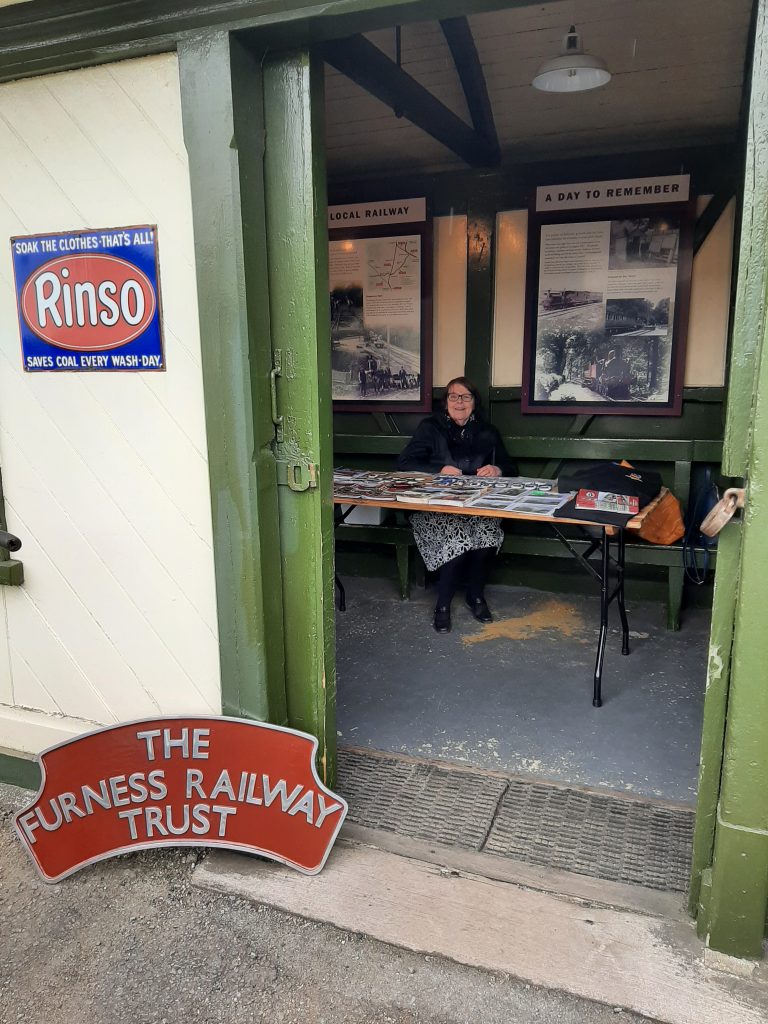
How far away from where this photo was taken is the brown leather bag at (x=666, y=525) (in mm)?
4691

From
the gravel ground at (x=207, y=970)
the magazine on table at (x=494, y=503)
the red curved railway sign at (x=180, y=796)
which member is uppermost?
the magazine on table at (x=494, y=503)

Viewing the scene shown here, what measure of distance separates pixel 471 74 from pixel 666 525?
2871 millimetres

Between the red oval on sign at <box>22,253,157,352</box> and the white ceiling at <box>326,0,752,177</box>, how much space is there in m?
2.11

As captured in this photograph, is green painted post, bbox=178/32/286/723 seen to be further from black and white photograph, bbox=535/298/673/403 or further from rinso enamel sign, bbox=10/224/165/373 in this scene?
black and white photograph, bbox=535/298/673/403

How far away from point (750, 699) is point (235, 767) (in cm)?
165

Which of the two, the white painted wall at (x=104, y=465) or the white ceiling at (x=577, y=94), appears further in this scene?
the white ceiling at (x=577, y=94)

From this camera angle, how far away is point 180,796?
8.47 feet

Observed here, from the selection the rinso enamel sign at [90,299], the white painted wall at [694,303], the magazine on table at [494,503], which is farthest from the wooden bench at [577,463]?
the rinso enamel sign at [90,299]

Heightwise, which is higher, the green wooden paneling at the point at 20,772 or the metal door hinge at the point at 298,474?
the metal door hinge at the point at 298,474

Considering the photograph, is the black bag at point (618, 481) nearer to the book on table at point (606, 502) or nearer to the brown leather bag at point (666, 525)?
the book on table at point (606, 502)

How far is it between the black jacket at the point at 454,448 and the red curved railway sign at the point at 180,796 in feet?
10.2

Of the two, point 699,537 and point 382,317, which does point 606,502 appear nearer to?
point 699,537

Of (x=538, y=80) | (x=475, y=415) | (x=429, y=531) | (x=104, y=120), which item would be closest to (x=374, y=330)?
(x=475, y=415)

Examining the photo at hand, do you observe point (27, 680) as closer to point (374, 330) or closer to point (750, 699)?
point (750, 699)
